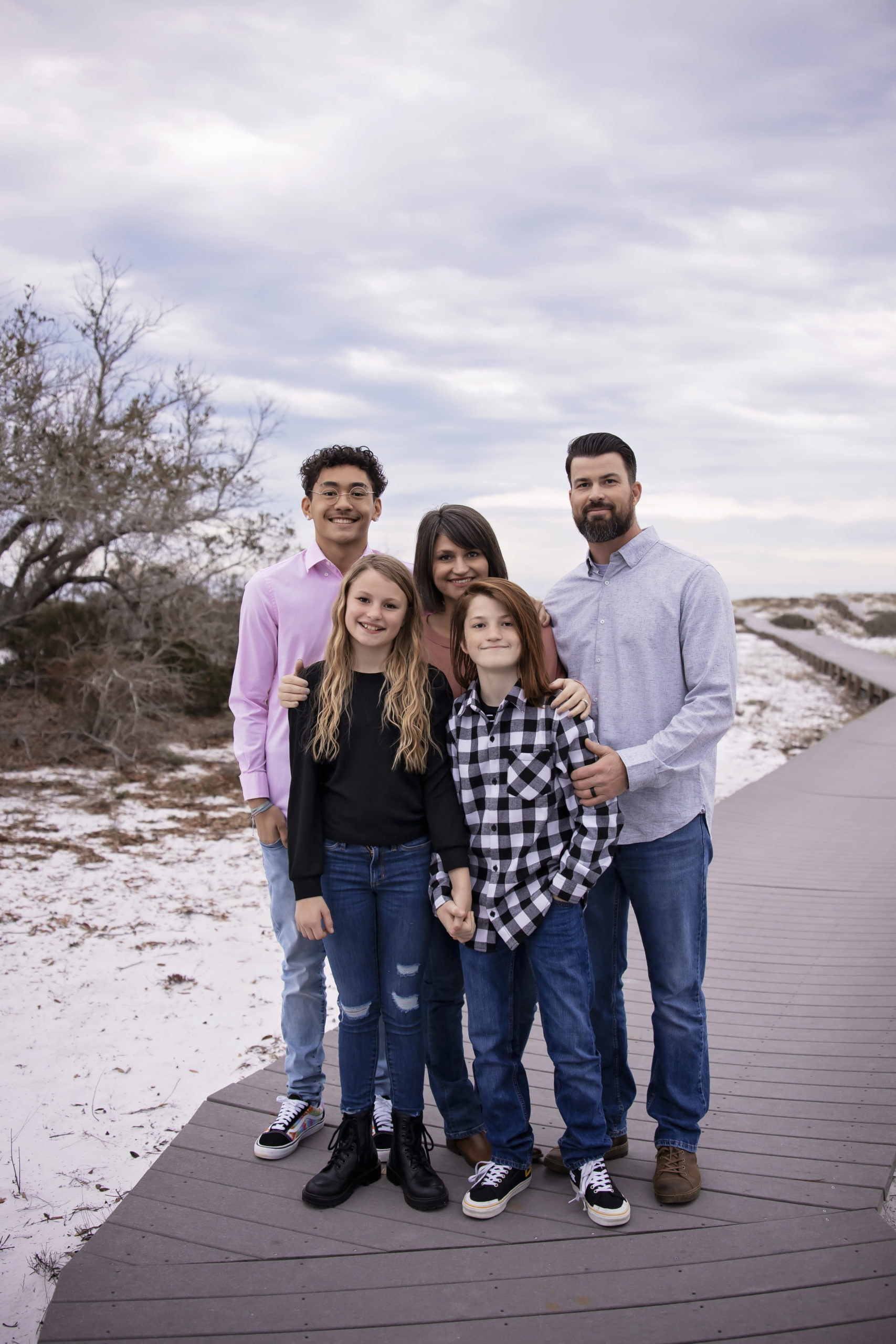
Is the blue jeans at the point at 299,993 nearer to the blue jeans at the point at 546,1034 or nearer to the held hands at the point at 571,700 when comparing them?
the blue jeans at the point at 546,1034

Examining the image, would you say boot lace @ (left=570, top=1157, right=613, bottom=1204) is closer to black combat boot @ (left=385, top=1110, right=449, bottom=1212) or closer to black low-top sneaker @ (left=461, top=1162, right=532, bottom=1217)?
black low-top sneaker @ (left=461, top=1162, right=532, bottom=1217)

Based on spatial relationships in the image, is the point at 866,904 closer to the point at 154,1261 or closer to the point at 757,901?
the point at 757,901

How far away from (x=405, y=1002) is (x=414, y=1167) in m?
0.46

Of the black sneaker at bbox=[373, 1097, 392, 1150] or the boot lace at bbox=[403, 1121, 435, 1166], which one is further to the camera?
the black sneaker at bbox=[373, 1097, 392, 1150]

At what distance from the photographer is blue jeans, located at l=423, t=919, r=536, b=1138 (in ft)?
8.80

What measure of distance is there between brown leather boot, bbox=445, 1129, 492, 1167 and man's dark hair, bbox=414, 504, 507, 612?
1.55m

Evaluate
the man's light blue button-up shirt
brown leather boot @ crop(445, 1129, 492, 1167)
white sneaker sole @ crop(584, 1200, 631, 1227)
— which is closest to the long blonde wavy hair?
the man's light blue button-up shirt

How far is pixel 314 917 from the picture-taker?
258 centimetres

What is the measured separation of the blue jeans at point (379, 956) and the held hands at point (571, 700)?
53cm

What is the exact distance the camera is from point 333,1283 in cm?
229

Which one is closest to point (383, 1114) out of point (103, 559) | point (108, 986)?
point (108, 986)

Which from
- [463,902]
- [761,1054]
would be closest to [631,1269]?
[463,902]

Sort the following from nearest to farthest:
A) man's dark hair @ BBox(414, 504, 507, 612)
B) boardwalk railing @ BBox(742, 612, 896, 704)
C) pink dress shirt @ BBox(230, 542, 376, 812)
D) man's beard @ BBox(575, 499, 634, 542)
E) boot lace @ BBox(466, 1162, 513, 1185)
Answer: boot lace @ BBox(466, 1162, 513, 1185) < man's beard @ BBox(575, 499, 634, 542) < man's dark hair @ BBox(414, 504, 507, 612) < pink dress shirt @ BBox(230, 542, 376, 812) < boardwalk railing @ BBox(742, 612, 896, 704)

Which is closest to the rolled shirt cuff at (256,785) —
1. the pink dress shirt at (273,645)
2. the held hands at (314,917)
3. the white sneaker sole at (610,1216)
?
the pink dress shirt at (273,645)
